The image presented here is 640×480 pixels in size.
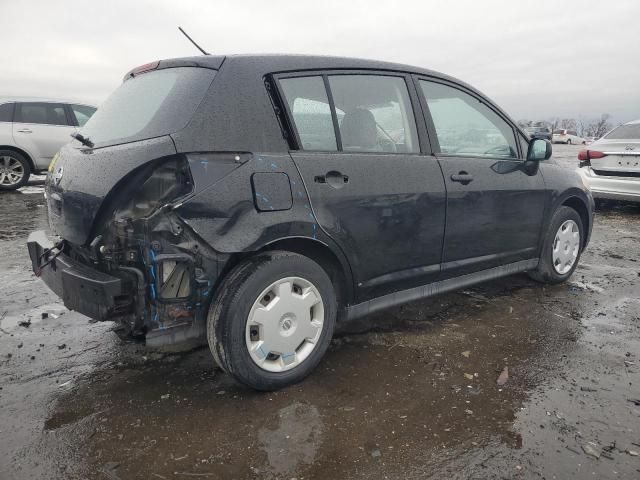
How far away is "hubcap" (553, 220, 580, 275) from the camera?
422cm

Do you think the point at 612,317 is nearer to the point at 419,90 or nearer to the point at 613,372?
the point at 613,372

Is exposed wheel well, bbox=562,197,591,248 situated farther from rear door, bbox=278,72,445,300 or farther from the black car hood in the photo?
the black car hood

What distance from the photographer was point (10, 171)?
9391mm

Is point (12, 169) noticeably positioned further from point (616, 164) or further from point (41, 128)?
point (616, 164)

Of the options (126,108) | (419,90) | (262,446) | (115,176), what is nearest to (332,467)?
(262,446)

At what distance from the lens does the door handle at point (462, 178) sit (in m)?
3.21

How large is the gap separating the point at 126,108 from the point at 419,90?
1827mm

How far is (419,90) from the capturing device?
10.5 ft

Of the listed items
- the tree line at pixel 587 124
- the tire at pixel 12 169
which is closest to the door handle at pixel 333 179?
the tire at pixel 12 169

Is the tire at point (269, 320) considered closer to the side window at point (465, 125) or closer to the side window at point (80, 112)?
the side window at point (465, 125)

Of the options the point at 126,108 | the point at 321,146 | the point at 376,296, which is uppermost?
the point at 126,108

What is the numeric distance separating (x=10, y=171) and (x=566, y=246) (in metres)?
9.79

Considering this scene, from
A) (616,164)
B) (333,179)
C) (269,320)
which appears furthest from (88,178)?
(616,164)

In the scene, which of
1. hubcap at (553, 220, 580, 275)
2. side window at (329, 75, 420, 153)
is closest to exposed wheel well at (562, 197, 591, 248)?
hubcap at (553, 220, 580, 275)
